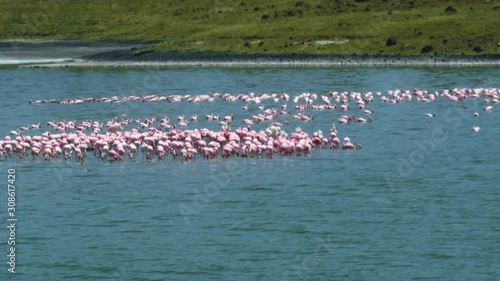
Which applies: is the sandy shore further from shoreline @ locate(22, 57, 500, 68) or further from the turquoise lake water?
the turquoise lake water

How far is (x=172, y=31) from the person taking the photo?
4899 inches

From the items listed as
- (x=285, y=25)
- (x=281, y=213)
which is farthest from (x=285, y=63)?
(x=281, y=213)

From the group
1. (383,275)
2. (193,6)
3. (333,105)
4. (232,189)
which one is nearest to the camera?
(383,275)

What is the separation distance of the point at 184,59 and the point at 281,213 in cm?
7024

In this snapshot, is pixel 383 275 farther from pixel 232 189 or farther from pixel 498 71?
pixel 498 71

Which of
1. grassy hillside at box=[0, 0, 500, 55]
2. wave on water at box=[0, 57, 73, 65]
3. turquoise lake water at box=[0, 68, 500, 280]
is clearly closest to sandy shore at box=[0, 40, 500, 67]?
wave on water at box=[0, 57, 73, 65]

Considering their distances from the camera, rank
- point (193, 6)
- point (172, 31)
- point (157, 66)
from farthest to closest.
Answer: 1. point (193, 6)
2. point (172, 31)
3. point (157, 66)

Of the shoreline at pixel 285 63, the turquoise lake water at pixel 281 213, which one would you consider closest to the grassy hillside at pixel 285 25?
the shoreline at pixel 285 63

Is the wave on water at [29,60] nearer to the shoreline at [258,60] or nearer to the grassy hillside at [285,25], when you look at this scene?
the shoreline at [258,60]

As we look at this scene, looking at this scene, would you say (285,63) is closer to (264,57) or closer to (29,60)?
(264,57)

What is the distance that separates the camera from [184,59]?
102188mm

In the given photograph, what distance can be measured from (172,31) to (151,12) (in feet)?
70.8

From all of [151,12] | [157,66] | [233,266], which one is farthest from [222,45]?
[233,266]

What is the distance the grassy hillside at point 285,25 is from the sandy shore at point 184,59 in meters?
1.95
